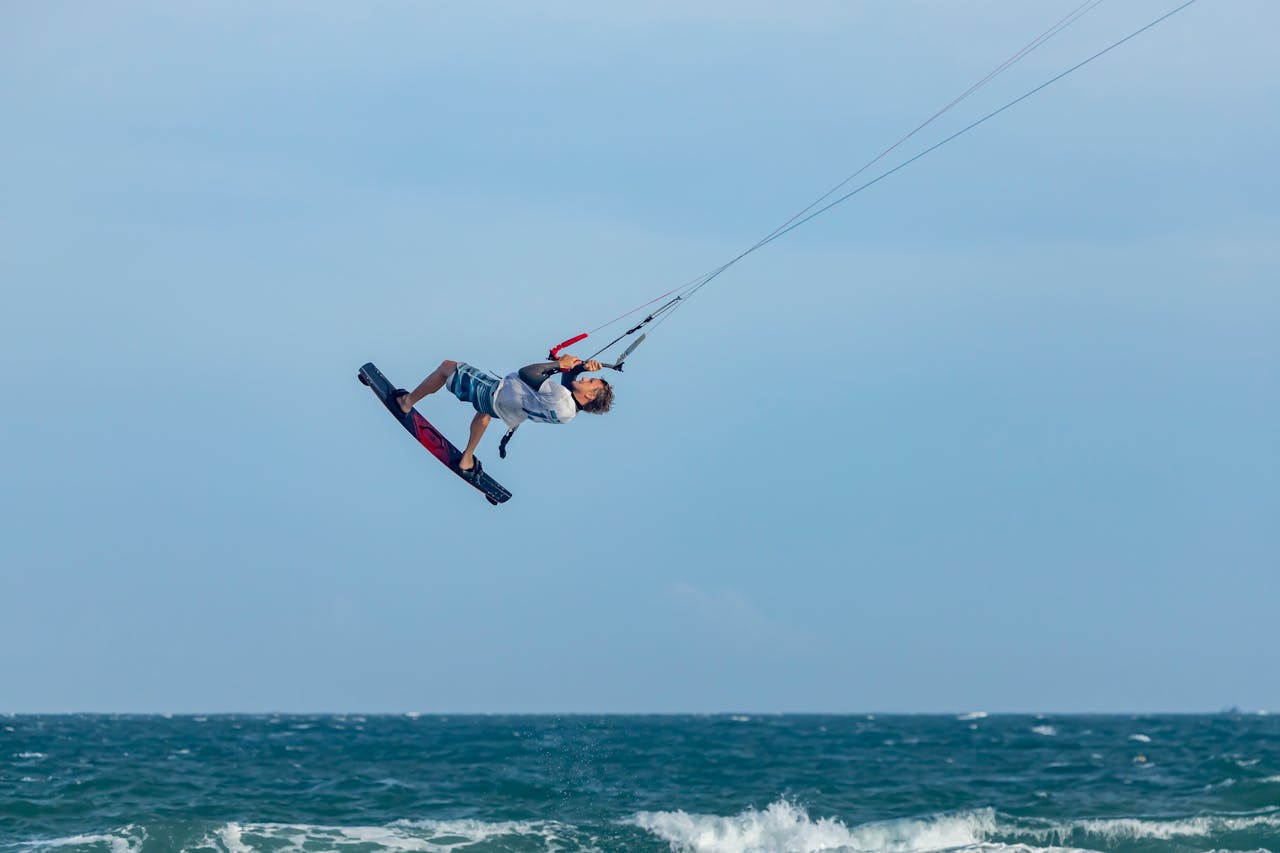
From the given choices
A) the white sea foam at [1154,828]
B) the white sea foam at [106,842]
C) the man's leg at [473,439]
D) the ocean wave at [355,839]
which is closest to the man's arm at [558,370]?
the man's leg at [473,439]

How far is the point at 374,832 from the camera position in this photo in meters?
23.3

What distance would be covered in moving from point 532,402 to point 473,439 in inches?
66.8

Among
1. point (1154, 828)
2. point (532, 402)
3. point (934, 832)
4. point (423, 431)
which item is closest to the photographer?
point (532, 402)

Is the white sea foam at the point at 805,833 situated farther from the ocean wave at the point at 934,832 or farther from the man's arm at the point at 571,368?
the man's arm at the point at 571,368

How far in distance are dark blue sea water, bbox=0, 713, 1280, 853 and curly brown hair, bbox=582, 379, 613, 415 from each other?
1083cm

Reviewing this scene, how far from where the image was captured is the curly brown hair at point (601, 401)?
14008 millimetres

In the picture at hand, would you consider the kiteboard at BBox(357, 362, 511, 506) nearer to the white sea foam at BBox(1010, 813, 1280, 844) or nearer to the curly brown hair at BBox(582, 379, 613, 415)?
the curly brown hair at BBox(582, 379, 613, 415)

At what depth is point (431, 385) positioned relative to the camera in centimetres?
1585

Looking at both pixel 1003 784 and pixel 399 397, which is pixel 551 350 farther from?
pixel 1003 784

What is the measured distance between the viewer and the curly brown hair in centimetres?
1401

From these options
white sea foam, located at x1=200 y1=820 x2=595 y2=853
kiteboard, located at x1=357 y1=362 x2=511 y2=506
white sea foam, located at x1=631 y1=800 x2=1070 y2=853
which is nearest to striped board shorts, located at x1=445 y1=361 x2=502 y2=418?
kiteboard, located at x1=357 y1=362 x2=511 y2=506

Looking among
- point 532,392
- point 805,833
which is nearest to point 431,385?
point 532,392

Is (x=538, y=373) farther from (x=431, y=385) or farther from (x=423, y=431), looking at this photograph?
(x=423, y=431)

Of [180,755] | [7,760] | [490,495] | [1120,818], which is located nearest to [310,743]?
[180,755]
